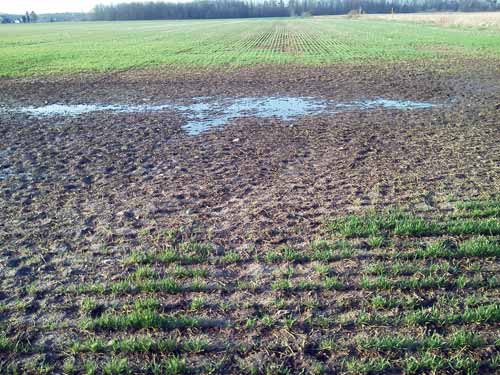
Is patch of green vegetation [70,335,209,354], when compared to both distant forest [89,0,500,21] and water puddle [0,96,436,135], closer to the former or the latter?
water puddle [0,96,436,135]

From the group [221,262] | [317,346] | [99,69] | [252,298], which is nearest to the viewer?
[317,346]

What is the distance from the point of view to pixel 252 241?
605cm

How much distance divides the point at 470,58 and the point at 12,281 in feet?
95.9

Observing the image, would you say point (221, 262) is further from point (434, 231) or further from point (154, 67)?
point (154, 67)

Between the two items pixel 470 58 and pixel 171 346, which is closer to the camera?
pixel 171 346

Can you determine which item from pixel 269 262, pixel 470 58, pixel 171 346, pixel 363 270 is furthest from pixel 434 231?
pixel 470 58

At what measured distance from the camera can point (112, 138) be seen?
1159cm

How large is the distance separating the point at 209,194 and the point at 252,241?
2025mm

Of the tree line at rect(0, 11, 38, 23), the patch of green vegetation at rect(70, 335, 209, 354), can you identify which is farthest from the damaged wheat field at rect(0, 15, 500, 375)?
the tree line at rect(0, 11, 38, 23)

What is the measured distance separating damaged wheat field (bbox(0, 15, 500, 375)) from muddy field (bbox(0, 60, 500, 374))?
0.03 m

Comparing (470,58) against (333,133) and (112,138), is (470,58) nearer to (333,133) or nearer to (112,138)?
(333,133)

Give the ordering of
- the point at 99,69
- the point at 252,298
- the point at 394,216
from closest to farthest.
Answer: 1. the point at 252,298
2. the point at 394,216
3. the point at 99,69

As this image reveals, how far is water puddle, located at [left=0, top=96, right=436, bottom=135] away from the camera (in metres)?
13.9

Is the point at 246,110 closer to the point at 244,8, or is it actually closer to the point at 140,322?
the point at 140,322
